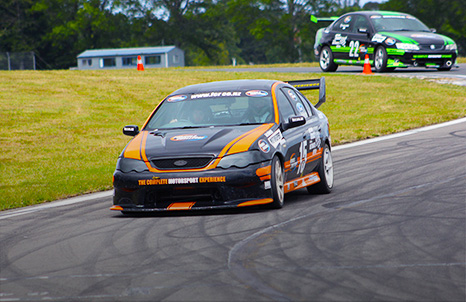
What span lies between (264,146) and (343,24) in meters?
18.8

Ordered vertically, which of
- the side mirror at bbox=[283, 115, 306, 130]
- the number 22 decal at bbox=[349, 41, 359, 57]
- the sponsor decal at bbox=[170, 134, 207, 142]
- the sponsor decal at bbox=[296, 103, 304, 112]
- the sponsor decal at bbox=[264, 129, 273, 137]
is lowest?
the sponsor decal at bbox=[170, 134, 207, 142]

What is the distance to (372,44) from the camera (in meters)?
24.4

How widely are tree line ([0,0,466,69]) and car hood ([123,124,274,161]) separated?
71.9 meters

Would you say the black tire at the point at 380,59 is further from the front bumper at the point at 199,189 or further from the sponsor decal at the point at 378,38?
the front bumper at the point at 199,189

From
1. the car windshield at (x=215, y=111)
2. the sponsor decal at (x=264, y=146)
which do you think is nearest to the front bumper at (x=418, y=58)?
the car windshield at (x=215, y=111)

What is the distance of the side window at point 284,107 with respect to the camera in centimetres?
905

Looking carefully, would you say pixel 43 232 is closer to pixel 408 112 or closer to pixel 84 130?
pixel 84 130

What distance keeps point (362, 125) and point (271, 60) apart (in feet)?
310

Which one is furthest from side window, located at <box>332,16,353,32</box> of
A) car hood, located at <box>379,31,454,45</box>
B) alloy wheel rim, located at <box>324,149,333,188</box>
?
alloy wheel rim, located at <box>324,149,333,188</box>

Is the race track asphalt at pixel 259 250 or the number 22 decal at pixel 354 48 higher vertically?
the number 22 decal at pixel 354 48

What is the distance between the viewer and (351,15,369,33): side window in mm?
24850

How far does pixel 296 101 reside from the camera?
32.3 feet

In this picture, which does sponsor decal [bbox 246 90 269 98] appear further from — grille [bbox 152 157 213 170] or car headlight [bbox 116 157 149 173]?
car headlight [bbox 116 157 149 173]

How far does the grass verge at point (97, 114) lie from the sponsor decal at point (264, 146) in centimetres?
360
